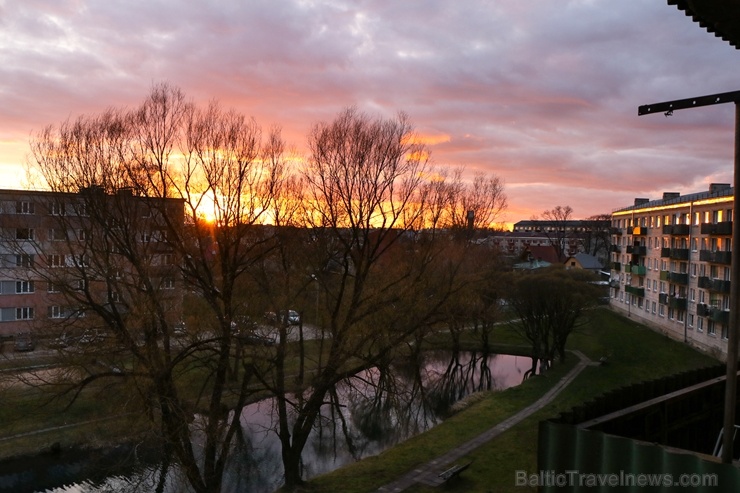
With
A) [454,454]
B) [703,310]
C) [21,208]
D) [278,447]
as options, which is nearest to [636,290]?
[703,310]

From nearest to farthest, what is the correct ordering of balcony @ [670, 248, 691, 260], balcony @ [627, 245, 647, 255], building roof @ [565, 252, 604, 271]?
balcony @ [670, 248, 691, 260] < balcony @ [627, 245, 647, 255] < building roof @ [565, 252, 604, 271]

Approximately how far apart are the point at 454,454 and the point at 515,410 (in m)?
6.84

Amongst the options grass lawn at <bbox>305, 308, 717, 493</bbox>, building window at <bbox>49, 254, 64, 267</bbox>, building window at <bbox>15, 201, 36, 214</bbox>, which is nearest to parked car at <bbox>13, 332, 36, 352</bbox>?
building window at <bbox>15, 201, 36, 214</bbox>

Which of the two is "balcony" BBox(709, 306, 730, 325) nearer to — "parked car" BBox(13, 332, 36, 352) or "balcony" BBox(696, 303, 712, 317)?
"balcony" BBox(696, 303, 712, 317)

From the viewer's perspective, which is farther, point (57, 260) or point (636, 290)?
point (636, 290)

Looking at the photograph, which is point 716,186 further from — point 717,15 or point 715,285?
point 717,15

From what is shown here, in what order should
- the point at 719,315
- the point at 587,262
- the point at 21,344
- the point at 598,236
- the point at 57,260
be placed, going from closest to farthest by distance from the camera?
1. the point at 57,260
2. the point at 21,344
3. the point at 719,315
4. the point at 587,262
5. the point at 598,236

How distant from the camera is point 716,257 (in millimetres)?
32062

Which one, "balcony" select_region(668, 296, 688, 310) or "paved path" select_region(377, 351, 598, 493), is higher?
"balcony" select_region(668, 296, 688, 310)

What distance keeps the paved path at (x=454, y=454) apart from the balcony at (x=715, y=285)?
468 inches

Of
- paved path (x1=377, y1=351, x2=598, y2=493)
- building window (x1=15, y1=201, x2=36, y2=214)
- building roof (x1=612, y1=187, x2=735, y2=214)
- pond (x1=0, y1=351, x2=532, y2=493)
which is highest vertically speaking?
building roof (x1=612, y1=187, x2=735, y2=214)

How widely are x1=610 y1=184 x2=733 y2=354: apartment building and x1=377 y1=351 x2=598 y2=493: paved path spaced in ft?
41.5

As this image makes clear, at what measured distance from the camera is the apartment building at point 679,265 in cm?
3238

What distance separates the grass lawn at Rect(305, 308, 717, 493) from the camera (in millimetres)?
16578
